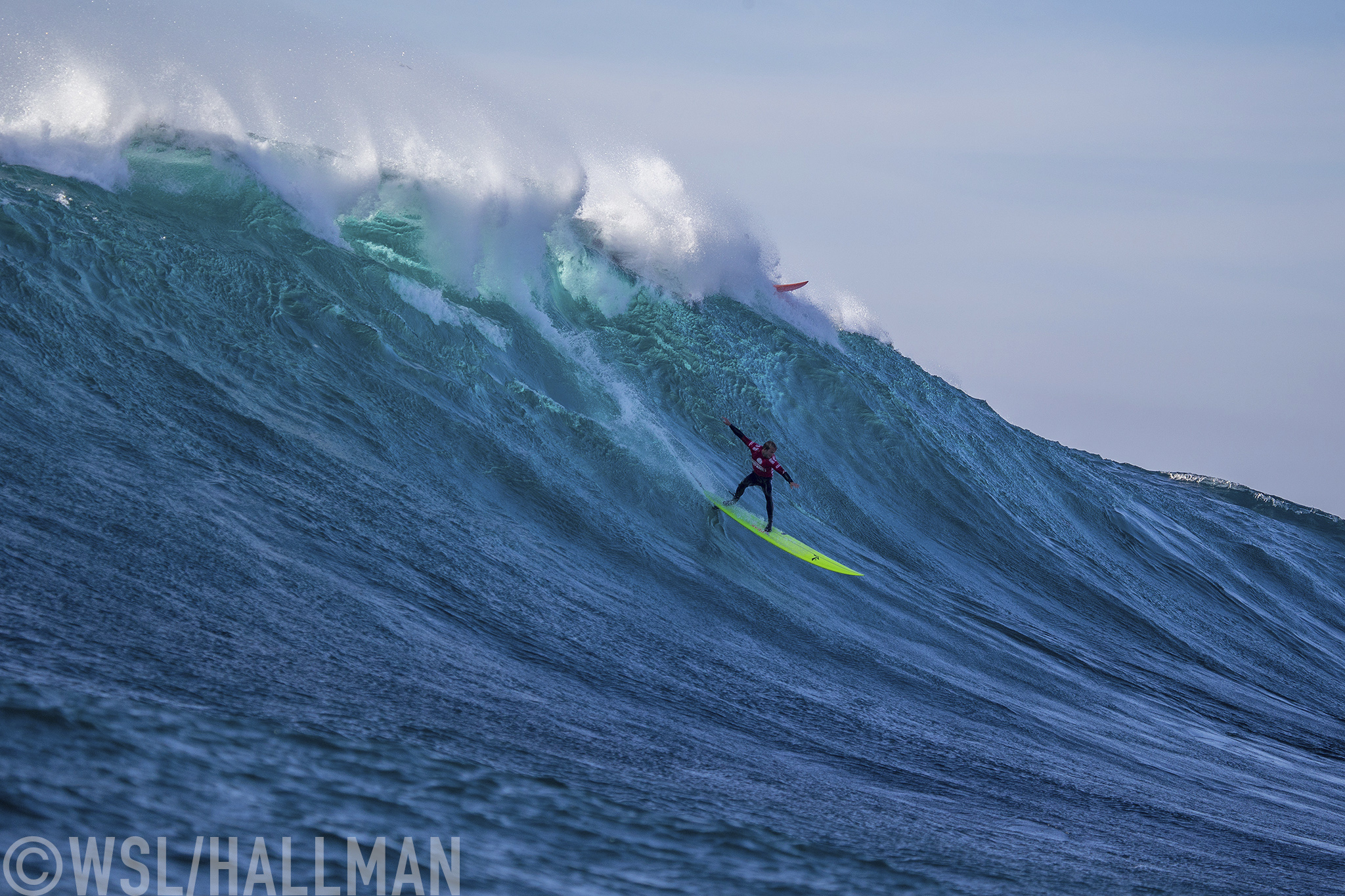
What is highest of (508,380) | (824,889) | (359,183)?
(359,183)

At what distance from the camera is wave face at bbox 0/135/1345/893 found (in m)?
3.56

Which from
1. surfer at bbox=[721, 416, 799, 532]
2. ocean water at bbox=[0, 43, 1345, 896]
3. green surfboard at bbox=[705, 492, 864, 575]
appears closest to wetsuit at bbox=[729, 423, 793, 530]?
surfer at bbox=[721, 416, 799, 532]

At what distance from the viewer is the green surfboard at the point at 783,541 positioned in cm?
1090

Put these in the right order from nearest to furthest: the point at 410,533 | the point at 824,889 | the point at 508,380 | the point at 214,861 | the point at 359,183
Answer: the point at 214,861, the point at 824,889, the point at 410,533, the point at 508,380, the point at 359,183

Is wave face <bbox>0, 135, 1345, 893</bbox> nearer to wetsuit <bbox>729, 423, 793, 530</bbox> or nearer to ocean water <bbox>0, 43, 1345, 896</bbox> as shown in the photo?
ocean water <bbox>0, 43, 1345, 896</bbox>

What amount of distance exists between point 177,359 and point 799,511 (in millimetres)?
7267

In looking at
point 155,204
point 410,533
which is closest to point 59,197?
point 155,204

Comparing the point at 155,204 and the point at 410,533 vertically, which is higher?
the point at 155,204

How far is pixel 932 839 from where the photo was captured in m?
4.40

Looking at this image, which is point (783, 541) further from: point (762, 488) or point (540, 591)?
point (540, 591)

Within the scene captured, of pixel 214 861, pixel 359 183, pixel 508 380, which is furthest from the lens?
pixel 359 183

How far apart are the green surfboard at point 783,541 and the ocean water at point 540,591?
13.1 inches

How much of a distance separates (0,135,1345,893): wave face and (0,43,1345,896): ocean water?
32 mm

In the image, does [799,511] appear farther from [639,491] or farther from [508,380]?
Answer: [508,380]
